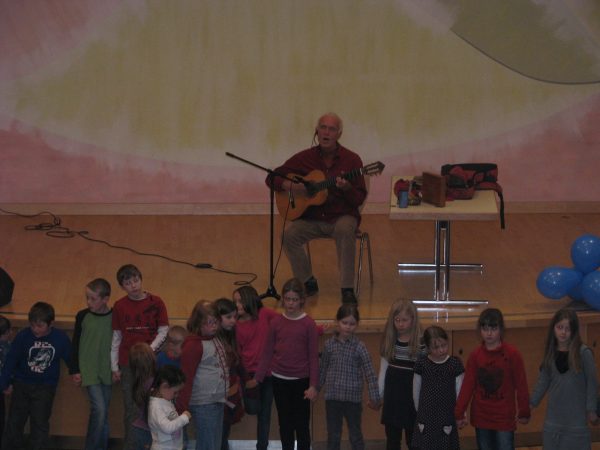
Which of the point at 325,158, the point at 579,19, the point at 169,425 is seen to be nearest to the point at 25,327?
the point at 169,425

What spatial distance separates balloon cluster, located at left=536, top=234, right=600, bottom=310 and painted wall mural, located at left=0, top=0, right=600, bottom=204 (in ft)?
9.71

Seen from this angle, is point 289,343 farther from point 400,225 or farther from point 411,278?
point 400,225

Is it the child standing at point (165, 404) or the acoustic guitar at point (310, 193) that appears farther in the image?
the acoustic guitar at point (310, 193)

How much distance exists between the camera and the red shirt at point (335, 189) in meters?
7.05

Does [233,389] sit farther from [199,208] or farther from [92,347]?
[199,208]

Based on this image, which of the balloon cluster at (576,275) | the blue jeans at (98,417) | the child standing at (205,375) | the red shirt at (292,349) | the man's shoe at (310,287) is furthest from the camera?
the man's shoe at (310,287)

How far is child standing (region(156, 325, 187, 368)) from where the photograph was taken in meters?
5.87

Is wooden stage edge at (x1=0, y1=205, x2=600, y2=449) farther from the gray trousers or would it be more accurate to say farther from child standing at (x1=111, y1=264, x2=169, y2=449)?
child standing at (x1=111, y1=264, x2=169, y2=449)

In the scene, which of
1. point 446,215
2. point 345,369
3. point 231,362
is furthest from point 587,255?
point 231,362

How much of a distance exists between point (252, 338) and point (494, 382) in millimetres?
1353

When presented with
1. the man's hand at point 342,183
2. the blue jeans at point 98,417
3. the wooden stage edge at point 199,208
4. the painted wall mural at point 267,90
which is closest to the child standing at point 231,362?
the blue jeans at point 98,417

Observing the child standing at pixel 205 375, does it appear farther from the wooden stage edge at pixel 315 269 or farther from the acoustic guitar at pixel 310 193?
the acoustic guitar at pixel 310 193

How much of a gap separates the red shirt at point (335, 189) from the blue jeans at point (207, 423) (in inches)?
76.1

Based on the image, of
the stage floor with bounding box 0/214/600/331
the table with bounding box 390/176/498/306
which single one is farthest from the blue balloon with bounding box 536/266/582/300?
the table with bounding box 390/176/498/306
